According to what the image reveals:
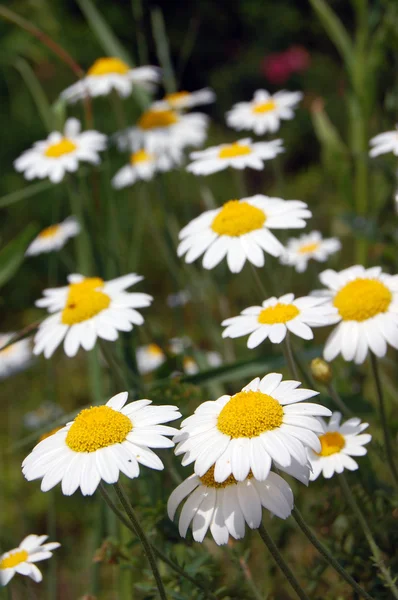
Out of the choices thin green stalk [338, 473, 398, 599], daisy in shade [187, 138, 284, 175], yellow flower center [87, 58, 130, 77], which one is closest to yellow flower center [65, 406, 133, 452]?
thin green stalk [338, 473, 398, 599]

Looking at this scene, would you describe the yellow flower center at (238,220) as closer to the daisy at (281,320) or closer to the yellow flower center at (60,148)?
the daisy at (281,320)

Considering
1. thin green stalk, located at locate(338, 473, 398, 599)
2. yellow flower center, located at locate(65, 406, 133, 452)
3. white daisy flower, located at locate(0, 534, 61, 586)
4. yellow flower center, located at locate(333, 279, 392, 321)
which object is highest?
yellow flower center, located at locate(333, 279, 392, 321)

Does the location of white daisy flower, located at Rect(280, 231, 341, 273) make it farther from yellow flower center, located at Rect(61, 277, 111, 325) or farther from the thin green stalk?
the thin green stalk

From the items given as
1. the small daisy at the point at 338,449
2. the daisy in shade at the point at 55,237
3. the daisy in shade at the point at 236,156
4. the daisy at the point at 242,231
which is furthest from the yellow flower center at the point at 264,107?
the small daisy at the point at 338,449

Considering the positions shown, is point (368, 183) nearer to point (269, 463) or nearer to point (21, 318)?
point (269, 463)

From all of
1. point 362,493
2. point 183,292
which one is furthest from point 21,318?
point 362,493
